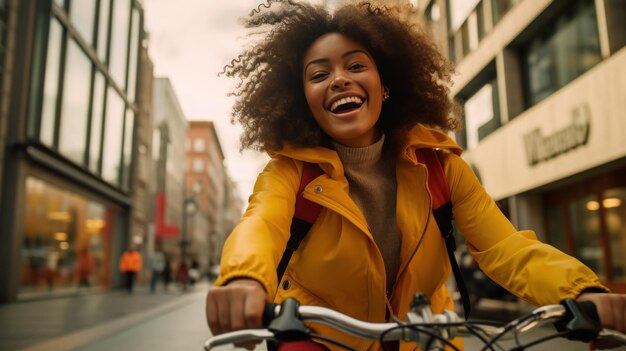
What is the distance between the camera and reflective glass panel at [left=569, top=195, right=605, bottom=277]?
11992 mm

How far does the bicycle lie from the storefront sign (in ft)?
34.9

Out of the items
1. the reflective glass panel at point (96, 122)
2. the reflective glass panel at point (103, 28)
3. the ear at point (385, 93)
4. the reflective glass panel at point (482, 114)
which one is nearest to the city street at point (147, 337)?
the ear at point (385, 93)

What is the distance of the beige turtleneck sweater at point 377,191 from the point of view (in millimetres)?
2166

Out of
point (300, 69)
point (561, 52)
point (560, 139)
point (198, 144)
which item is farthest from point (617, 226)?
point (198, 144)

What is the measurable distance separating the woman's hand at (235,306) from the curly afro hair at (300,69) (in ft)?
3.50

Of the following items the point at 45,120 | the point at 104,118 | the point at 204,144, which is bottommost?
the point at 45,120

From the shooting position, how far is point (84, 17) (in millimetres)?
19359

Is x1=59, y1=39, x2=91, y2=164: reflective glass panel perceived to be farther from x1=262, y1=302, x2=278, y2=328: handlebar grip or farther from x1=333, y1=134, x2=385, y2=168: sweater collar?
x1=262, y1=302, x2=278, y2=328: handlebar grip

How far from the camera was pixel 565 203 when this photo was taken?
13484mm

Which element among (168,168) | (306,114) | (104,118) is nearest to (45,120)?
(104,118)

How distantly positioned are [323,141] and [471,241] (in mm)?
731

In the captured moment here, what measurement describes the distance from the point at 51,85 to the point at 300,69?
51.9 ft

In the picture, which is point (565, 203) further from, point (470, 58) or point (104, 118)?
point (104, 118)

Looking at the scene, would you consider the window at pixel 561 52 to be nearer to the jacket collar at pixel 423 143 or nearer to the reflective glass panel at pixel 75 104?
the jacket collar at pixel 423 143
